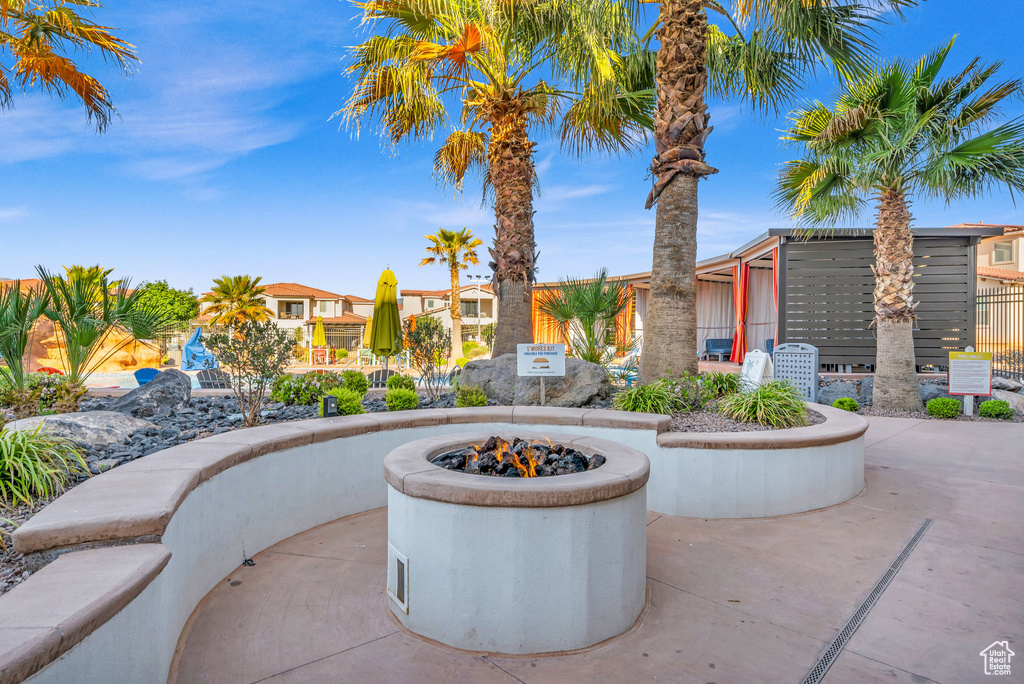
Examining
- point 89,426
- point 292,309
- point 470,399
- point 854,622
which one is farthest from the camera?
point 292,309

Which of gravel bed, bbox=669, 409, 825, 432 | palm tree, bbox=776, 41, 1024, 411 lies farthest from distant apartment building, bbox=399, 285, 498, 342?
gravel bed, bbox=669, 409, 825, 432

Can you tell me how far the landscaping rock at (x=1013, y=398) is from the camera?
30.1ft

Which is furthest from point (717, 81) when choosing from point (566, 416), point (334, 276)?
point (334, 276)

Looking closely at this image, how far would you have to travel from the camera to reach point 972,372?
8.59 m

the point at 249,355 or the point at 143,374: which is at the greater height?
the point at 249,355

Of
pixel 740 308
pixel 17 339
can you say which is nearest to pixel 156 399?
pixel 17 339

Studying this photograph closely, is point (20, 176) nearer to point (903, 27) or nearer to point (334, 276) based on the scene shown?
point (334, 276)

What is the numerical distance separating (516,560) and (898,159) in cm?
964

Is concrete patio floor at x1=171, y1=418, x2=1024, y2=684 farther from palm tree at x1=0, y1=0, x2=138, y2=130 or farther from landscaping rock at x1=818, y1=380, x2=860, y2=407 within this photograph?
palm tree at x1=0, y1=0, x2=138, y2=130

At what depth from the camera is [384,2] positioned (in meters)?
7.06

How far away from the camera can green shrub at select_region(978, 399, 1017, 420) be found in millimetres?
8695

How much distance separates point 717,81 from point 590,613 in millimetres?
8218

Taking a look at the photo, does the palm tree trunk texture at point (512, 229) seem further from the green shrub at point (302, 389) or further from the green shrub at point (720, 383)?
the green shrub at point (720, 383)

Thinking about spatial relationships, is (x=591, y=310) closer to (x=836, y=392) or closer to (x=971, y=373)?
(x=836, y=392)
